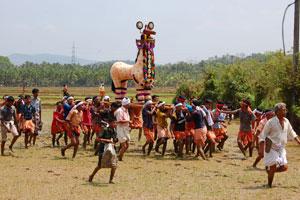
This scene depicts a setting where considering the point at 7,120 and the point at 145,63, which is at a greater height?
the point at 145,63

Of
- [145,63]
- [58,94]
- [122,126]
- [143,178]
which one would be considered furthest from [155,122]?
[58,94]

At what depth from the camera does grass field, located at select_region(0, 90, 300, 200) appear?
30.4 feet

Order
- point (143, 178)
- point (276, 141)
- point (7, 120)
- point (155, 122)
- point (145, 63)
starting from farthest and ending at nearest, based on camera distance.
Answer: point (145, 63) < point (155, 122) < point (7, 120) < point (143, 178) < point (276, 141)

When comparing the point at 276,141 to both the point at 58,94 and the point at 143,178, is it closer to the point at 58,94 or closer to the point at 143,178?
the point at 143,178

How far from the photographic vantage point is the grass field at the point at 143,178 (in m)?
9.27

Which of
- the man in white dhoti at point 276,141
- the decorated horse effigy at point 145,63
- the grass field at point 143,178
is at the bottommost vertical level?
the grass field at point 143,178

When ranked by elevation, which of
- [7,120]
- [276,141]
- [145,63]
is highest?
[145,63]

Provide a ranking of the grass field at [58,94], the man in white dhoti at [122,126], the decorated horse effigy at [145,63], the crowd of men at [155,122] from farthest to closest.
A: 1. the grass field at [58,94]
2. the decorated horse effigy at [145,63]
3. the crowd of men at [155,122]
4. the man in white dhoti at [122,126]

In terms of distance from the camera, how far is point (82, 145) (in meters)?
16.9

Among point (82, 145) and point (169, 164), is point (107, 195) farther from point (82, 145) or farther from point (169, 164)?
point (82, 145)

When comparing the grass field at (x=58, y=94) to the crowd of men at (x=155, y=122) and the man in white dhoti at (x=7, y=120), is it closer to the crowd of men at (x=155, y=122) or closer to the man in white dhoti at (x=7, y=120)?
the crowd of men at (x=155, y=122)

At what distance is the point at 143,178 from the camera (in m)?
10.9

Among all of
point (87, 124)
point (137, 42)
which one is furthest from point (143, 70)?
point (87, 124)

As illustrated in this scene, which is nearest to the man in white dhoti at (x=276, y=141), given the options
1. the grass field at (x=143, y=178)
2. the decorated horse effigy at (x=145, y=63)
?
the grass field at (x=143, y=178)
